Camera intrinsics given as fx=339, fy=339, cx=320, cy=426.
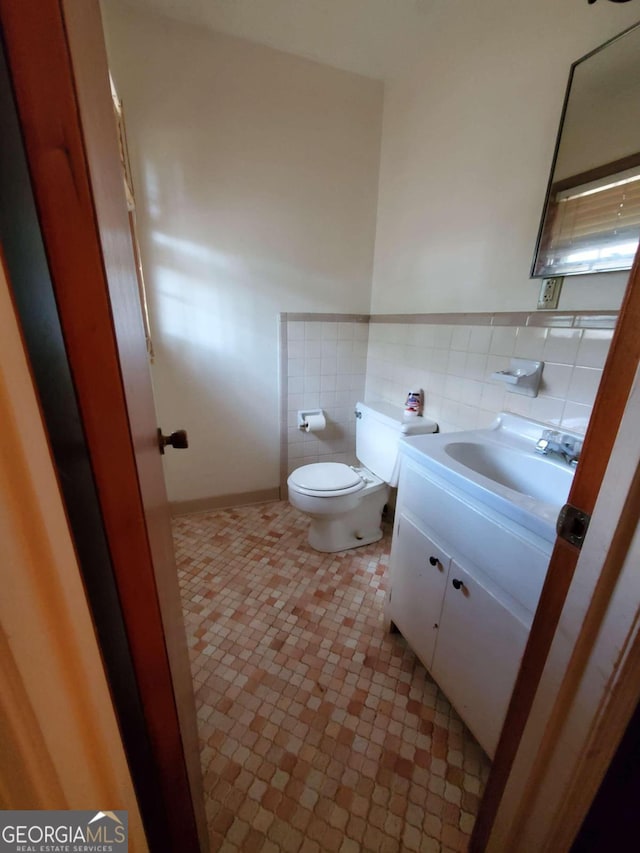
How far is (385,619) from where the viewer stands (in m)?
1.42

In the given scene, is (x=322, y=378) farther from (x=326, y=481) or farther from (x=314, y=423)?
(x=326, y=481)

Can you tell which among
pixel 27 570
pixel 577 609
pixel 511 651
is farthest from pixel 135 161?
pixel 511 651

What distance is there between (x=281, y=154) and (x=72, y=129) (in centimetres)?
200

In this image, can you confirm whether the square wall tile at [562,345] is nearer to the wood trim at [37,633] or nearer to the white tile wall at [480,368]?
the white tile wall at [480,368]

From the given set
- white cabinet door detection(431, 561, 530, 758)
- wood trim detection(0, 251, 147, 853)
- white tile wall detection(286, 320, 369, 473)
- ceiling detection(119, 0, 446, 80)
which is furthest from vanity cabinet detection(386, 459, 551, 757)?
ceiling detection(119, 0, 446, 80)

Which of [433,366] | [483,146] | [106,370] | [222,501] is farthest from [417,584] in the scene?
[483,146]

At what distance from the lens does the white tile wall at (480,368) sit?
3.61 ft

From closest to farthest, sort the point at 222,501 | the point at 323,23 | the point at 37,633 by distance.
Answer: the point at 37,633 → the point at 323,23 → the point at 222,501

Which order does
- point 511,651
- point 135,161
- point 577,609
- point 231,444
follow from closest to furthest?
1. point 577,609
2. point 511,651
3. point 135,161
4. point 231,444

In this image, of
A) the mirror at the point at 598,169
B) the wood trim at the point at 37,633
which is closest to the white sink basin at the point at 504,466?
the mirror at the point at 598,169

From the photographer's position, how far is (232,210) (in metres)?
1.86

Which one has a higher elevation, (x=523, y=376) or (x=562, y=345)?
(x=562, y=345)

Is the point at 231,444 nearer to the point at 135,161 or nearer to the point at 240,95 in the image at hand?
the point at 135,161

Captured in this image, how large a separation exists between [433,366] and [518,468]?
2.32 ft
